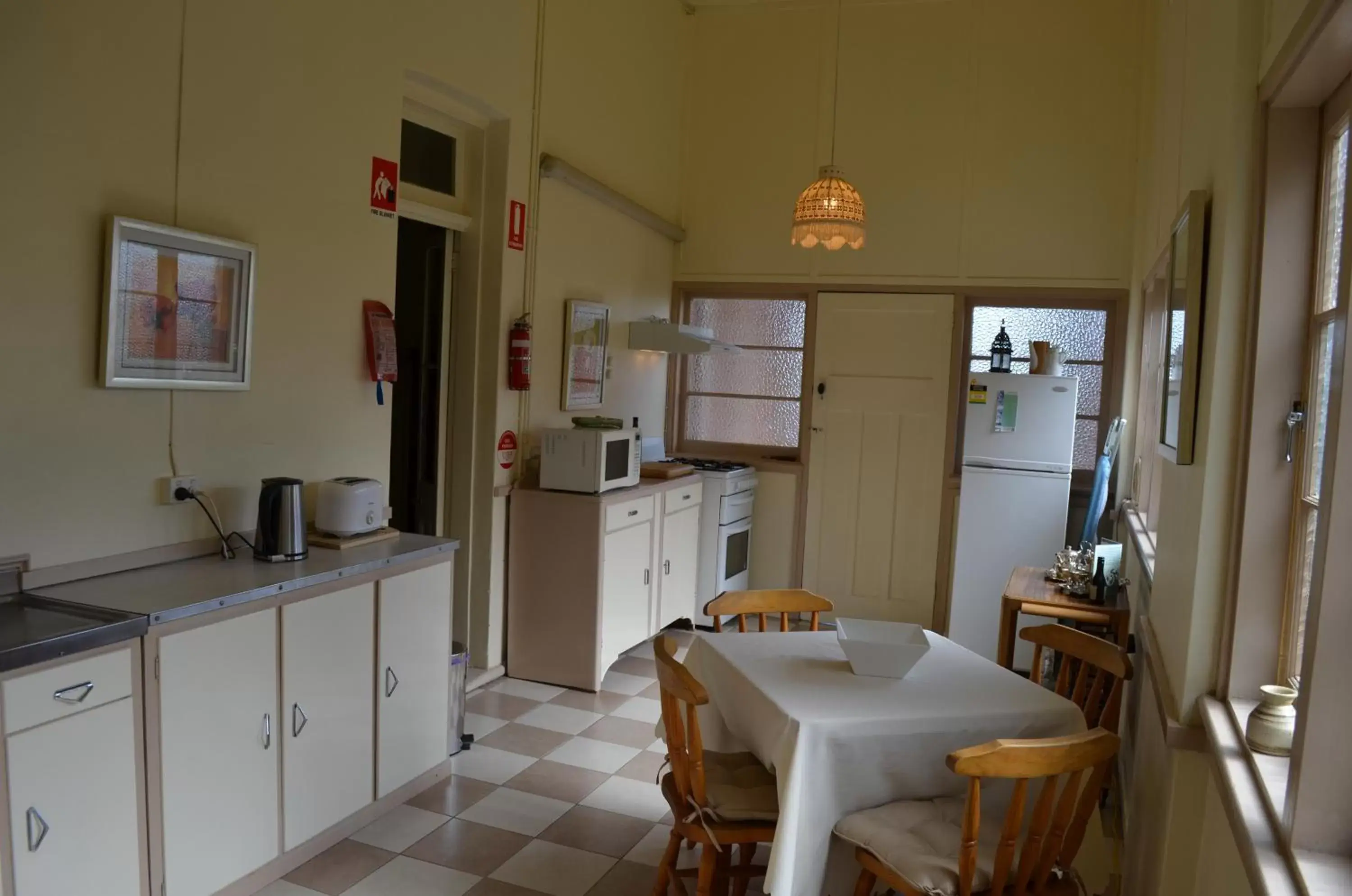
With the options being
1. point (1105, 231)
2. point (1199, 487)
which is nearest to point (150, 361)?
point (1199, 487)

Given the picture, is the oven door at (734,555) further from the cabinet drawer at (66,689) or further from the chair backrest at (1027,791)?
the cabinet drawer at (66,689)

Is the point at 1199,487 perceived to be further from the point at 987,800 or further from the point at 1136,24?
the point at 1136,24

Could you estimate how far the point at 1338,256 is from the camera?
181cm

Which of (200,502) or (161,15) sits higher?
(161,15)

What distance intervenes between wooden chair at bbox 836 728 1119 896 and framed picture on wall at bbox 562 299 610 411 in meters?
3.21

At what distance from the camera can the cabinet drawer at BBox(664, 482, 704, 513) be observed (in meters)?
5.31

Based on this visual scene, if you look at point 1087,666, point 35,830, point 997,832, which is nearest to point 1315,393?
point 997,832

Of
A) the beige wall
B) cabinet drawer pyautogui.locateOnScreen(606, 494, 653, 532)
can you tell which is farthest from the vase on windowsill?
the beige wall

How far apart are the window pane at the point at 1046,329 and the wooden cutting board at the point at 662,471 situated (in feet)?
6.40

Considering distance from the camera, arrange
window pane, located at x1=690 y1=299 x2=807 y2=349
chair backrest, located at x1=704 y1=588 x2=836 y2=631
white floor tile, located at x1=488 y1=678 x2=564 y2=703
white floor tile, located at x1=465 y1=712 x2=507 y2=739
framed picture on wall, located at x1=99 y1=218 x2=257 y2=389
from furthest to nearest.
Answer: window pane, located at x1=690 y1=299 x2=807 y2=349, white floor tile, located at x1=488 y1=678 x2=564 y2=703, white floor tile, located at x1=465 y1=712 x2=507 y2=739, chair backrest, located at x1=704 y1=588 x2=836 y2=631, framed picture on wall, located at x1=99 y1=218 x2=257 y2=389

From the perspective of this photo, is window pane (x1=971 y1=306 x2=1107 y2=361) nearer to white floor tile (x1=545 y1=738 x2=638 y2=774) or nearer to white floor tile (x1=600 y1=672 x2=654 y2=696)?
white floor tile (x1=600 y1=672 x2=654 y2=696)

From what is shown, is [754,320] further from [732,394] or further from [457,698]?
[457,698]

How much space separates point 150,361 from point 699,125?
4.42m

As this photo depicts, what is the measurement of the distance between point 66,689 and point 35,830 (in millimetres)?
298
